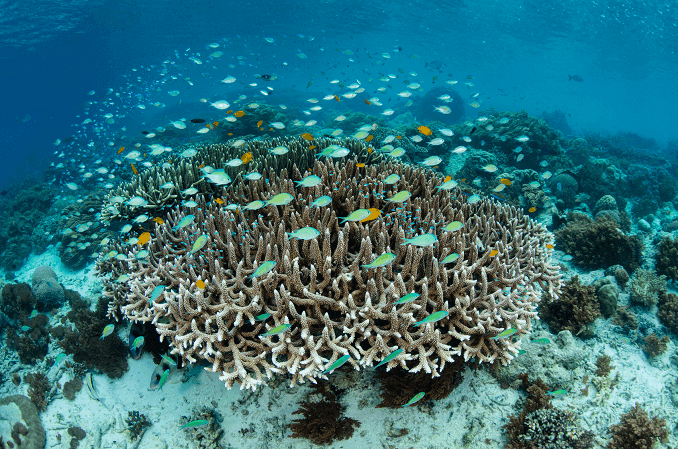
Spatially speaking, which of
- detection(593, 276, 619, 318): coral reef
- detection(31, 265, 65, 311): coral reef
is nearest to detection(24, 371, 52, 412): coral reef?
detection(31, 265, 65, 311): coral reef

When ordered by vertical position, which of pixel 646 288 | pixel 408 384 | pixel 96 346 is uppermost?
pixel 408 384

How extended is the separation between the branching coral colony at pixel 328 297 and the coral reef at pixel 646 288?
342cm

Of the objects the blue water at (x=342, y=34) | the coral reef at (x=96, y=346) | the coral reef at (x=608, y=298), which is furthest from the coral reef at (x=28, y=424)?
the blue water at (x=342, y=34)

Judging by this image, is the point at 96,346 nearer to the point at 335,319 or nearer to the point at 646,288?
the point at 335,319

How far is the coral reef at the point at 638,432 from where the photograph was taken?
381 cm

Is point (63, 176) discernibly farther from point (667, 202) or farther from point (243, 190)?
point (667, 202)

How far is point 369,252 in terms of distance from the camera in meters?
3.40

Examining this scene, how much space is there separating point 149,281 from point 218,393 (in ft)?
6.83

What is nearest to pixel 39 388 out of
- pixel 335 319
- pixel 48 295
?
pixel 48 295

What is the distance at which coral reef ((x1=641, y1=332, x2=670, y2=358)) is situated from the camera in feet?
16.8

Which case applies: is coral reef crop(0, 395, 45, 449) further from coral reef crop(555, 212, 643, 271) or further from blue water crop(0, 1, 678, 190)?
blue water crop(0, 1, 678, 190)

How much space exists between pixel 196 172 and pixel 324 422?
Answer: 565cm

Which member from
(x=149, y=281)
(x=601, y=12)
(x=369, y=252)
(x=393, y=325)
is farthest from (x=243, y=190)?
(x=601, y=12)

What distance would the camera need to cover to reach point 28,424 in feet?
16.5
